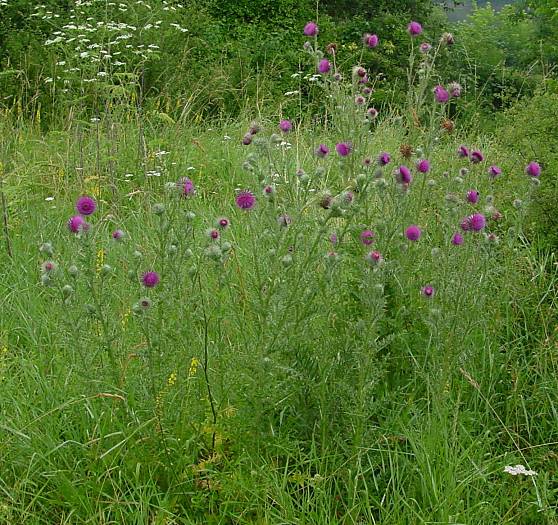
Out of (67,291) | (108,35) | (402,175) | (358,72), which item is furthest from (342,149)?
(108,35)

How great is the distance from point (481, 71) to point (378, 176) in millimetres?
13730

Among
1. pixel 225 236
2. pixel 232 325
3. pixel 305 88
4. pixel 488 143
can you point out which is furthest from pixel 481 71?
pixel 232 325

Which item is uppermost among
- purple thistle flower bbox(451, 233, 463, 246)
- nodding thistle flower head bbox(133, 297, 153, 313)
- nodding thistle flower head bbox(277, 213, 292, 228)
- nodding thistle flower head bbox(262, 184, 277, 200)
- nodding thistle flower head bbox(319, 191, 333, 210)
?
nodding thistle flower head bbox(262, 184, 277, 200)

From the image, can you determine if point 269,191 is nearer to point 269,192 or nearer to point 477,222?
point 269,192

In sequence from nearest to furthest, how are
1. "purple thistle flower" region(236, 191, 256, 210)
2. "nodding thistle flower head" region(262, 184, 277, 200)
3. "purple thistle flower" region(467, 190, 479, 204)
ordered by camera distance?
"nodding thistle flower head" region(262, 184, 277, 200) < "purple thistle flower" region(236, 191, 256, 210) < "purple thistle flower" region(467, 190, 479, 204)

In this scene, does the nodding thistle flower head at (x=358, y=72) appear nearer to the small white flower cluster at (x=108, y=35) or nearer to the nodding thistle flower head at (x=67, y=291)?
the nodding thistle flower head at (x=67, y=291)

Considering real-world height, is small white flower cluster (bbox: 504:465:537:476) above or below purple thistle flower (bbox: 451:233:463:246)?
below

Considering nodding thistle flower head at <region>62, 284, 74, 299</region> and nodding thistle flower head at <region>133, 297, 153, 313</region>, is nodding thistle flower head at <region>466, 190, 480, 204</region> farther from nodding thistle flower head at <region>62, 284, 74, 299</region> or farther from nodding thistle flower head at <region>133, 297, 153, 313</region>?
nodding thistle flower head at <region>62, 284, 74, 299</region>

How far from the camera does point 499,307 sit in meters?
2.90

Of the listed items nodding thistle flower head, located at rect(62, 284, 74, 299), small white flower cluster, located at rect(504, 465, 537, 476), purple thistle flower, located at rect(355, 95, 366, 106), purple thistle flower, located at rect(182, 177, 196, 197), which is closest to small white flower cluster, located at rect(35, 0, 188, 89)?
purple thistle flower, located at rect(355, 95, 366, 106)

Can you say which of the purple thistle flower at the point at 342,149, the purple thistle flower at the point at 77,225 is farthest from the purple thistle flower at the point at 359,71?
the purple thistle flower at the point at 77,225

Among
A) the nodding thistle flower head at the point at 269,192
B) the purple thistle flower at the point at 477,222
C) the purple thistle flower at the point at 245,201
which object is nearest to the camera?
the nodding thistle flower head at the point at 269,192

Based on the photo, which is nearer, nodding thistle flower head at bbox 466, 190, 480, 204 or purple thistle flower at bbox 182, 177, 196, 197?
purple thistle flower at bbox 182, 177, 196, 197

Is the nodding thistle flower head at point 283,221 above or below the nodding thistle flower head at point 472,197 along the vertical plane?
above
